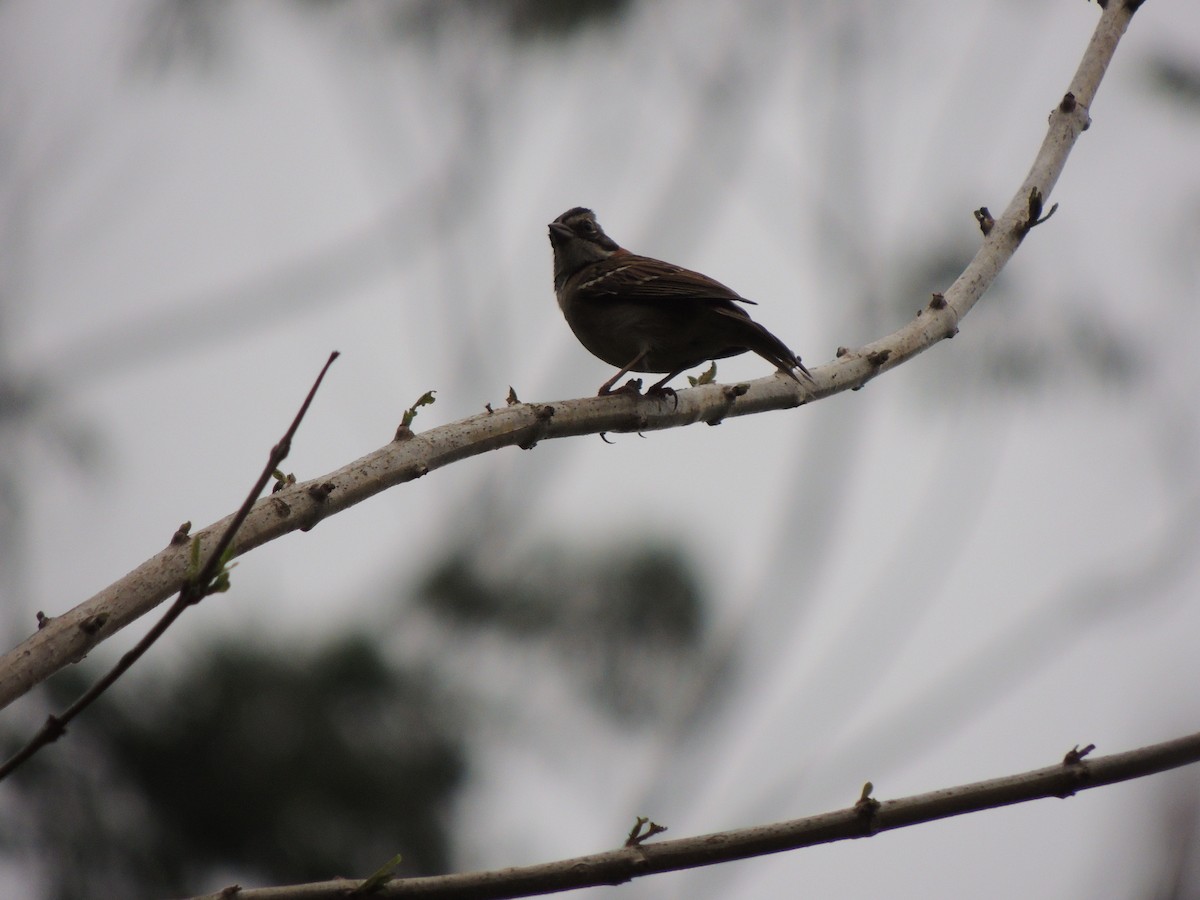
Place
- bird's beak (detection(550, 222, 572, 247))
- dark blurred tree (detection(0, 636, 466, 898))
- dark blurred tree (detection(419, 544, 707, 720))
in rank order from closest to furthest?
bird's beak (detection(550, 222, 572, 247)) < dark blurred tree (detection(0, 636, 466, 898)) < dark blurred tree (detection(419, 544, 707, 720))

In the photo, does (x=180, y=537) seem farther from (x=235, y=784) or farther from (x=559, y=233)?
(x=235, y=784)

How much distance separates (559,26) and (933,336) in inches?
397

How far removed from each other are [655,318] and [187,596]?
4.01 m

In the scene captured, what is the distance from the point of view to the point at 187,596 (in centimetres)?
227

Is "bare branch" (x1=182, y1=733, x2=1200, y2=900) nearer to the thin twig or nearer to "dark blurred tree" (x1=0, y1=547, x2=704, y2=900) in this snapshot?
the thin twig

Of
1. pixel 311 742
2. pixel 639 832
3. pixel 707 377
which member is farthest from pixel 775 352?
pixel 311 742

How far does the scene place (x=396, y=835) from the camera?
509 inches

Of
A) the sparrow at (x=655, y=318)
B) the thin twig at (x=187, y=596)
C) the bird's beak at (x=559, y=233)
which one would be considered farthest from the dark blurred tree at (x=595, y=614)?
the thin twig at (x=187, y=596)

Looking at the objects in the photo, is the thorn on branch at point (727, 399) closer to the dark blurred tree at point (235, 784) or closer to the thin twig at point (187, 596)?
the thin twig at point (187, 596)

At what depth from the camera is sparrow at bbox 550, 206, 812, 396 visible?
226 inches

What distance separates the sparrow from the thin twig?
3.06 m

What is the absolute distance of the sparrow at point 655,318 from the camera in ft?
18.9

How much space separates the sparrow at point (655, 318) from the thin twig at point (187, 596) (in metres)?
3.06

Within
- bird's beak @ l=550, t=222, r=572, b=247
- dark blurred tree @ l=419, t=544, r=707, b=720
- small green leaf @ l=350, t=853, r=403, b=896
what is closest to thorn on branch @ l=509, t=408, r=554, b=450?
small green leaf @ l=350, t=853, r=403, b=896
